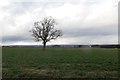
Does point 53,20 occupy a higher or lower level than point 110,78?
higher

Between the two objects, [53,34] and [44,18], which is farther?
[44,18]

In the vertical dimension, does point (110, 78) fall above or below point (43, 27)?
below

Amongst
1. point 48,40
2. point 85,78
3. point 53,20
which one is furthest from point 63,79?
point 53,20

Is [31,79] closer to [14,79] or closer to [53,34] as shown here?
[14,79]

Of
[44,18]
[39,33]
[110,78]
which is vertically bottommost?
Answer: [110,78]

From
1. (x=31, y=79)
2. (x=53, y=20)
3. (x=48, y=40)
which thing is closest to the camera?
(x=31, y=79)

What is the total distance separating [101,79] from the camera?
12.2 m

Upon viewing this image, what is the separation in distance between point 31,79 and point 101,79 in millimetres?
3421

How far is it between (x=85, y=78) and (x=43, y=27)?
241ft

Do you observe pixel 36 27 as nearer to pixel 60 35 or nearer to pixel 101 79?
pixel 60 35

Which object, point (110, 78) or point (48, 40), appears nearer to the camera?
point (110, 78)

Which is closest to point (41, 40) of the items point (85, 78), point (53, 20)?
point (53, 20)

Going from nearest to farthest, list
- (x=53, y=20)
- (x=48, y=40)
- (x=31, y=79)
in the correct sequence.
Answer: (x=31, y=79) < (x=48, y=40) < (x=53, y=20)

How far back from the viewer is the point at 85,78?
12555 mm
